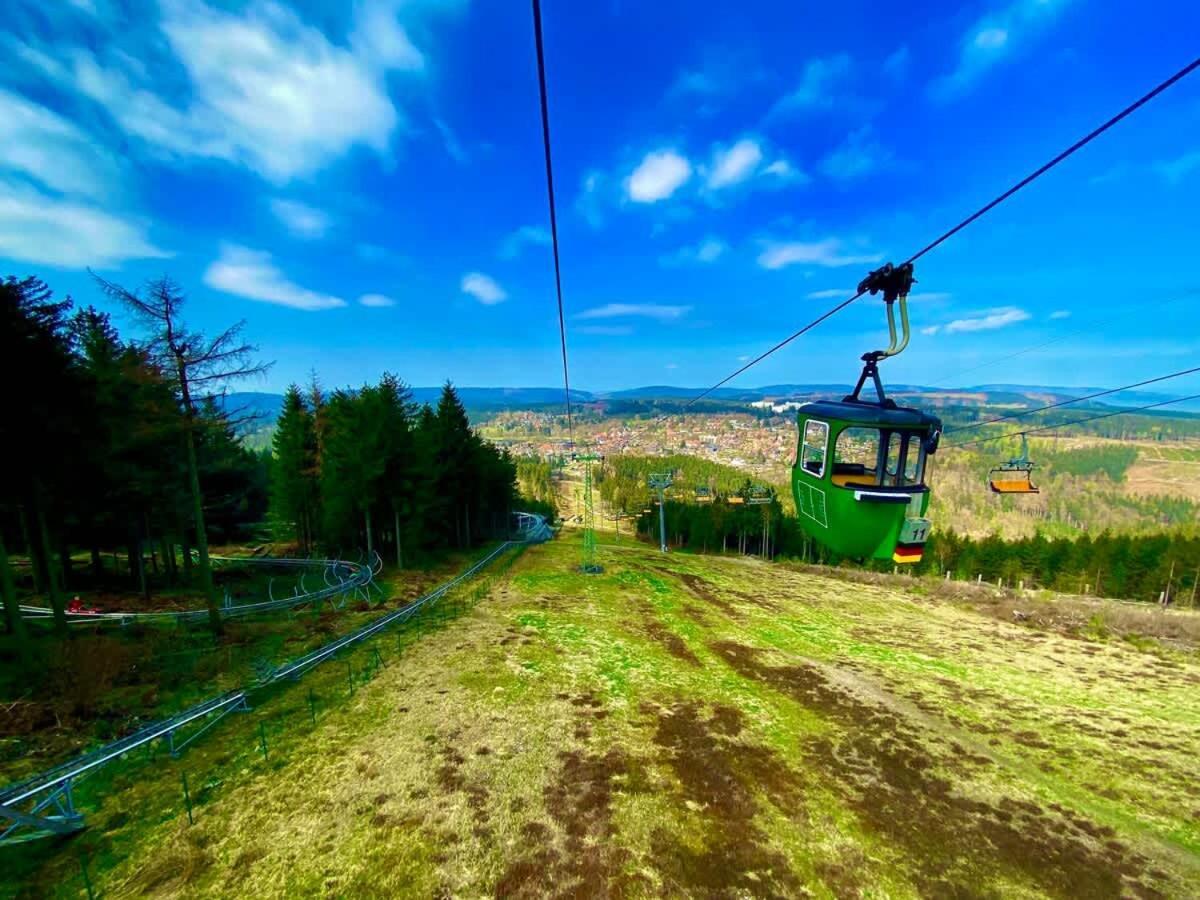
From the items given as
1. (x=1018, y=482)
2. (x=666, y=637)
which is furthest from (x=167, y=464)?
(x=1018, y=482)

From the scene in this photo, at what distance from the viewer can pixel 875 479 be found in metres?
9.09

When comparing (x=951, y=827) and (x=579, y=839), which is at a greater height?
(x=579, y=839)

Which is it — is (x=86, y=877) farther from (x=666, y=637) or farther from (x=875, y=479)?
(x=666, y=637)

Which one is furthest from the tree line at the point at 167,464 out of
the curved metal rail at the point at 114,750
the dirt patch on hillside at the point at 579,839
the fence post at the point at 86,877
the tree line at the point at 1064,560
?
the tree line at the point at 1064,560

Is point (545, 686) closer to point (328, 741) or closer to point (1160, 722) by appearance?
point (328, 741)

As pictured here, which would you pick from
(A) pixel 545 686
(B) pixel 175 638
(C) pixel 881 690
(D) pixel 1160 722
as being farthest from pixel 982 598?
(B) pixel 175 638

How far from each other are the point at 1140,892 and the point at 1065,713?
9.33 meters

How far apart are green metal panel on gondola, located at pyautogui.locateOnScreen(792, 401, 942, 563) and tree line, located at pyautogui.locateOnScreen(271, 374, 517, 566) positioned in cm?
2642

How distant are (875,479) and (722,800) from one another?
7.64 meters

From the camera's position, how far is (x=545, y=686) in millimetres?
15000

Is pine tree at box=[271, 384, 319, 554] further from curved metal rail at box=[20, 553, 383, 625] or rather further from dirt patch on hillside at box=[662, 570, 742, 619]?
dirt patch on hillside at box=[662, 570, 742, 619]

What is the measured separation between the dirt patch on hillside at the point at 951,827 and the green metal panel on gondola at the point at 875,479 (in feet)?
18.6

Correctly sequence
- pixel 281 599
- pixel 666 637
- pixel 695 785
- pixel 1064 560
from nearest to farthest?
1. pixel 695 785
2. pixel 666 637
3. pixel 281 599
4. pixel 1064 560

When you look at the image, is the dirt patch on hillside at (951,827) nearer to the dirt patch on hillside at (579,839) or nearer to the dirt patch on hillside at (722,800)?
the dirt patch on hillside at (722,800)
